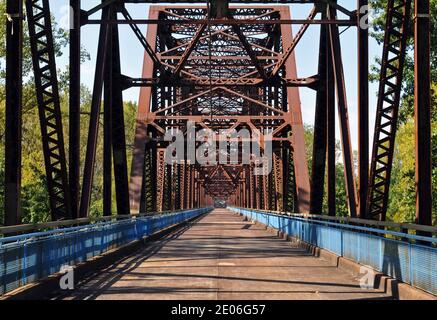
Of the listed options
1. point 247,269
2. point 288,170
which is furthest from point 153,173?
point 247,269

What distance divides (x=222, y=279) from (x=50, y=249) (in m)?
3.26

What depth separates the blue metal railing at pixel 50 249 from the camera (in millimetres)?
8805

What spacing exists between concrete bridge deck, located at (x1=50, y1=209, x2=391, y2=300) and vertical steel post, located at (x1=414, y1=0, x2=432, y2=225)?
193cm

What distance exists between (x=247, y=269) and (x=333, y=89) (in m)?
8.98

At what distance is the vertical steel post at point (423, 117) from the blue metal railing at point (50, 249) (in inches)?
264

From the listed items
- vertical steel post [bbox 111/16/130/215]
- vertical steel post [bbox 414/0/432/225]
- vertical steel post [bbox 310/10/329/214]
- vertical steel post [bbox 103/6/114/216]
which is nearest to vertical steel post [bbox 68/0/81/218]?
vertical steel post [bbox 103/6/114/216]

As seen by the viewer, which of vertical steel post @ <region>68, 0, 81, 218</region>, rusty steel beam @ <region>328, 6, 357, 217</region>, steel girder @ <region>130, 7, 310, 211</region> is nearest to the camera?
vertical steel post @ <region>68, 0, 81, 218</region>

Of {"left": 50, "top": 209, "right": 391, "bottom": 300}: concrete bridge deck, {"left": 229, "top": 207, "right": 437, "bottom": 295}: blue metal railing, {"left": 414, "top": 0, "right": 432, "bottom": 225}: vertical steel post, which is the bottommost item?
{"left": 50, "top": 209, "right": 391, "bottom": 300}: concrete bridge deck

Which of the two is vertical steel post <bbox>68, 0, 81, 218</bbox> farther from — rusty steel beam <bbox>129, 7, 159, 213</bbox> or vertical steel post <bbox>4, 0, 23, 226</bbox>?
rusty steel beam <bbox>129, 7, 159, 213</bbox>

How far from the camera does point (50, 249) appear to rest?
10867 millimetres

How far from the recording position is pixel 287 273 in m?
12.8

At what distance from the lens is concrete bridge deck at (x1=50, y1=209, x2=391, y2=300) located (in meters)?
9.74

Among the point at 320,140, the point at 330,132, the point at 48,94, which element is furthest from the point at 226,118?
the point at 48,94

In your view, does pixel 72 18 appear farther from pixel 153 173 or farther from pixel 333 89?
pixel 153 173
